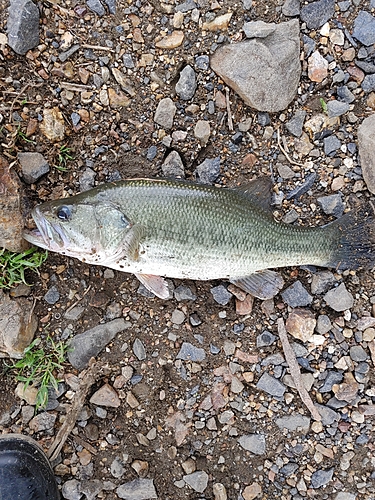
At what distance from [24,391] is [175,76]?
10.2 feet

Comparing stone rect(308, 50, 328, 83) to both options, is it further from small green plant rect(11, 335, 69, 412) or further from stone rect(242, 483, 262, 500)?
stone rect(242, 483, 262, 500)

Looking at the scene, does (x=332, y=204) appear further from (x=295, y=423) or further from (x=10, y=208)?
(x=10, y=208)

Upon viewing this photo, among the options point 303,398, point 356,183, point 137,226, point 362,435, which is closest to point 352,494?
point 362,435

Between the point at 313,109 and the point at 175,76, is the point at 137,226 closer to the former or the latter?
the point at 175,76

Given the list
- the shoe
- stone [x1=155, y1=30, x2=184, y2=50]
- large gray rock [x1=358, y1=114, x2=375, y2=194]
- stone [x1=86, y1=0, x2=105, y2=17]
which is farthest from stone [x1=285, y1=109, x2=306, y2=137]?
the shoe

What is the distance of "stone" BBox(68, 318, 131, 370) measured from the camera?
14.2 feet

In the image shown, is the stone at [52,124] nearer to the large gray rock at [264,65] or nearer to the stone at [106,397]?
the large gray rock at [264,65]

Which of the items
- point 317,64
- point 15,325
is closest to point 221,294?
point 15,325

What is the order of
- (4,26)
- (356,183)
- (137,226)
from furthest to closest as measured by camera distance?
1. (356,183)
2. (4,26)
3. (137,226)

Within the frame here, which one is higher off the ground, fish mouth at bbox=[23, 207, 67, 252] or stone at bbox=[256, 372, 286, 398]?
fish mouth at bbox=[23, 207, 67, 252]

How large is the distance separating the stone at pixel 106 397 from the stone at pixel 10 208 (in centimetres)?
147

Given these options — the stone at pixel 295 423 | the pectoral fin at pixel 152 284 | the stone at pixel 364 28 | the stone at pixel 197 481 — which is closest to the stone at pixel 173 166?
the pectoral fin at pixel 152 284

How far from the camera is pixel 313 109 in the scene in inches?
174

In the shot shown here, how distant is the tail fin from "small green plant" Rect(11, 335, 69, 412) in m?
2.52
